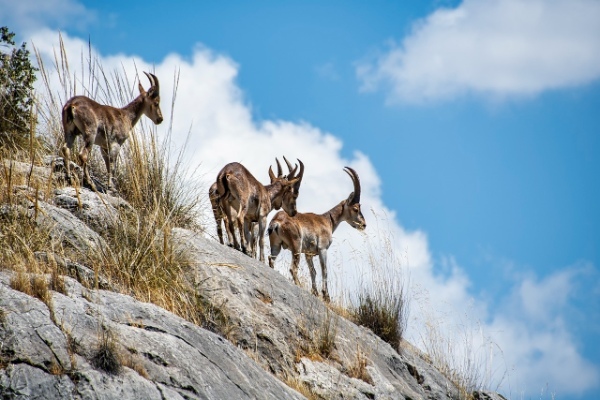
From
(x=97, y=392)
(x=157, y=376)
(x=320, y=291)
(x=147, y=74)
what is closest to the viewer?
(x=97, y=392)

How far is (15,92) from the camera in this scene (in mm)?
12430

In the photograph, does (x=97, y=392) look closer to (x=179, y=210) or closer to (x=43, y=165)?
(x=179, y=210)

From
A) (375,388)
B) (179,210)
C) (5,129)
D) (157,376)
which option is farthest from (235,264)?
(5,129)

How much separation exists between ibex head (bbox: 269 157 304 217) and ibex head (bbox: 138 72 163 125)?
7.91 feet

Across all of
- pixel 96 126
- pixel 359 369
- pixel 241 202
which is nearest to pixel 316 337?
pixel 359 369

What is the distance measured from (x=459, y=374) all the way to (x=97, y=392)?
25.3ft

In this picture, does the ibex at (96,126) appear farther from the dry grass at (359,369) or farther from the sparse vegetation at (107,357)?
the sparse vegetation at (107,357)

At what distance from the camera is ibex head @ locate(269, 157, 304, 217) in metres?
14.0

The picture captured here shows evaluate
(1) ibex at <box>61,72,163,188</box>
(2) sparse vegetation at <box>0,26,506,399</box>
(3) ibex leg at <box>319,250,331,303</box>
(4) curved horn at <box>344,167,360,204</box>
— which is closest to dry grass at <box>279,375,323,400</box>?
(2) sparse vegetation at <box>0,26,506,399</box>

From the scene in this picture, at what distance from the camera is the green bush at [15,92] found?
39.4ft

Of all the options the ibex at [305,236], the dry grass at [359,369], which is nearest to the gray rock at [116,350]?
the dry grass at [359,369]

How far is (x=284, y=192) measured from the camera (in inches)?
557

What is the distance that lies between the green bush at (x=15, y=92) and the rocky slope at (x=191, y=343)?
8.26 ft

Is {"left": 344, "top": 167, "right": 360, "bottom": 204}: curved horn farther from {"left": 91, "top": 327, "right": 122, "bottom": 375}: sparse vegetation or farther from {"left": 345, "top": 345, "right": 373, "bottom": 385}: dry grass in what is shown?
{"left": 91, "top": 327, "right": 122, "bottom": 375}: sparse vegetation
